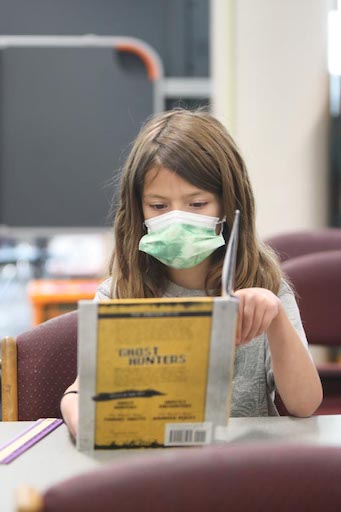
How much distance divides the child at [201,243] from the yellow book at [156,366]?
225 mm

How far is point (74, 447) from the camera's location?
1053 millimetres

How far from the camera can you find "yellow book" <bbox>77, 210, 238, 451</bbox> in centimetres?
92

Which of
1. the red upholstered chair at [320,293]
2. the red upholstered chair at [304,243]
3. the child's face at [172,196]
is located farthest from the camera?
the red upholstered chair at [304,243]

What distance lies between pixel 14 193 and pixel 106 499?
10.9ft

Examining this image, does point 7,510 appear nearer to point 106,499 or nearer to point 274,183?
point 106,499

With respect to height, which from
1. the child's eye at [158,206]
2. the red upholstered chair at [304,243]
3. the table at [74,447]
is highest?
the child's eye at [158,206]

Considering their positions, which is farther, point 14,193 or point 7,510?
point 14,193

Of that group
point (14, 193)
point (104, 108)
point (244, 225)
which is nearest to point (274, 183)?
point (104, 108)

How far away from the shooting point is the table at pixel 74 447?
94 cm

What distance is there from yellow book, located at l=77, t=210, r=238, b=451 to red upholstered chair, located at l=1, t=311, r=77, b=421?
0.54 metres

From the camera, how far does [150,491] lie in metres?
0.61

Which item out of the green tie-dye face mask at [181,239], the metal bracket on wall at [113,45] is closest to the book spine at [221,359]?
the green tie-dye face mask at [181,239]

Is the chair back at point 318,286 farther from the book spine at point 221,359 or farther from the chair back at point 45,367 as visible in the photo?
the book spine at point 221,359

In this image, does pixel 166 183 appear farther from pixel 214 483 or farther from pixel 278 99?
pixel 278 99
